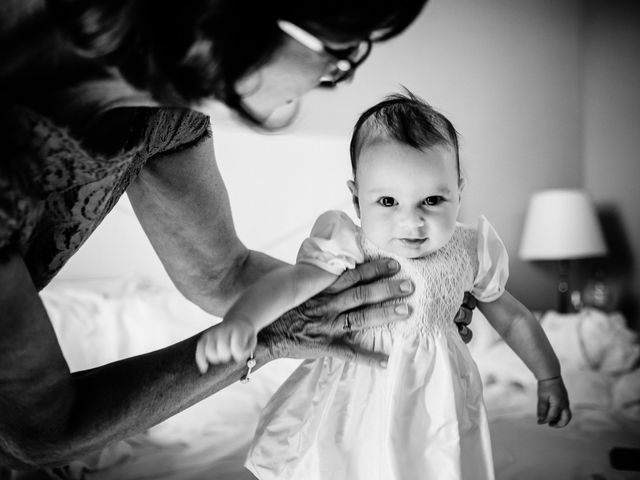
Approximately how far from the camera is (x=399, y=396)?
2.33 ft

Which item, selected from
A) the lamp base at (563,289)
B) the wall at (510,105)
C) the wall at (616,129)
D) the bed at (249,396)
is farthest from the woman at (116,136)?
the wall at (616,129)

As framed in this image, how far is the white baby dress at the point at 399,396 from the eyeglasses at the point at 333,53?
0.68 ft


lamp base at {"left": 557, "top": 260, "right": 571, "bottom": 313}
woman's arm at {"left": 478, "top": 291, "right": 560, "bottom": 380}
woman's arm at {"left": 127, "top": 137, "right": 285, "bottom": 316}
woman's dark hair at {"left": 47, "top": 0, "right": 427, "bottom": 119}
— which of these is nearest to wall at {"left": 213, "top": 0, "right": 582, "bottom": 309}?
lamp base at {"left": 557, "top": 260, "right": 571, "bottom": 313}

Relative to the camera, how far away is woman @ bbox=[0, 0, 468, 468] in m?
0.51

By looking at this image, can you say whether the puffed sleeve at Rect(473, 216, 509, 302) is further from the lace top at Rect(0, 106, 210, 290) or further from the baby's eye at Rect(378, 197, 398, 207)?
the lace top at Rect(0, 106, 210, 290)

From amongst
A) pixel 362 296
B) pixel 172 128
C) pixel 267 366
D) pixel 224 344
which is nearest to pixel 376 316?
pixel 362 296

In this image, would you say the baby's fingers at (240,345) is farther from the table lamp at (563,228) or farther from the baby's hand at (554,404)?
the table lamp at (563,228)

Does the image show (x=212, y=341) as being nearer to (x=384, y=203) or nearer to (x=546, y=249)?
(x=384, y=203)

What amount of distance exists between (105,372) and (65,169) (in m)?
0.24

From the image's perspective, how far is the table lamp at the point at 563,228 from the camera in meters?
2.39

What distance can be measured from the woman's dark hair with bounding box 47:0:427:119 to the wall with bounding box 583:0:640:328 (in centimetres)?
237

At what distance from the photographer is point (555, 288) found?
270 cm

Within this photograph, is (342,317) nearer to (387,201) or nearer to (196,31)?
(387,201)

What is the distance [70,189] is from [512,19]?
2.37m
